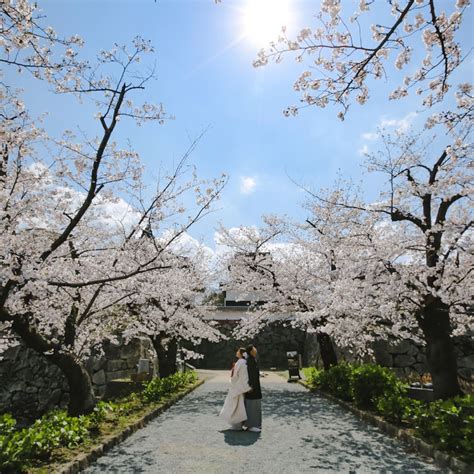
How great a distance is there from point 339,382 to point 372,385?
2873mm

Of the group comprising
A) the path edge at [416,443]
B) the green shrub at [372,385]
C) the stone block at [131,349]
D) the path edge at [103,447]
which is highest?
the stone block at [131,349]

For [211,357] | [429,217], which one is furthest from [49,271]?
[211,357]

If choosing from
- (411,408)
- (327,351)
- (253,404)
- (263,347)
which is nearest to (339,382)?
(327,351)

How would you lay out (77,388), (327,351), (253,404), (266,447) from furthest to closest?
(327,351)
(253,404)
(77,388)
(266,447)

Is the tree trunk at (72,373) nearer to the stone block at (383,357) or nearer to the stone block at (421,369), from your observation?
the stone block at (383,357)

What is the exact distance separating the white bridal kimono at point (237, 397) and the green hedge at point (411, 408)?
283cm

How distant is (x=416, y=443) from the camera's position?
636cm

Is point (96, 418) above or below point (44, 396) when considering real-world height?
above

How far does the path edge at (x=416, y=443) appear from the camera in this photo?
5128 mm

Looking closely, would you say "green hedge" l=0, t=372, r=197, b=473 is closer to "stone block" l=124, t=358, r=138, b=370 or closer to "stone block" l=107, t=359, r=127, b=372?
"stone block" l=107, t=359, r=127, b=372

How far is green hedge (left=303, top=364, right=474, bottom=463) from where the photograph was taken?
18.5ft

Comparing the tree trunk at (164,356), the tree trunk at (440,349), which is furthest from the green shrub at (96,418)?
the tree trunk at (440,349)

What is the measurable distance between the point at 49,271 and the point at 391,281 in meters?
6.19

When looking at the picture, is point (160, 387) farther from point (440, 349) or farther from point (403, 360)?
point (403, 360)
